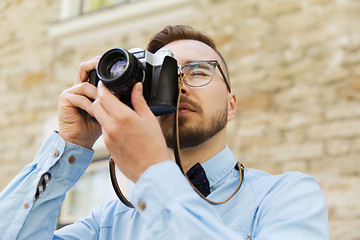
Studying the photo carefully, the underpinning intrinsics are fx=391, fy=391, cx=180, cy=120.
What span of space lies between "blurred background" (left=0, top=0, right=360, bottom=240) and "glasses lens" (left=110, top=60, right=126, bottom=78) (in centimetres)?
161

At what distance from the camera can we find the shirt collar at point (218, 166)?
1.11 metres

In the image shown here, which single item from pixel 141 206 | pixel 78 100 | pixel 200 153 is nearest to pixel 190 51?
pixel 200 153

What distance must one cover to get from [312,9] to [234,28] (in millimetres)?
528

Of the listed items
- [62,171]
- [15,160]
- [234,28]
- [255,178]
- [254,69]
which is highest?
[62,171]

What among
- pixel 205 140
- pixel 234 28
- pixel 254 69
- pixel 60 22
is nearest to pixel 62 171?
pixel 205 140

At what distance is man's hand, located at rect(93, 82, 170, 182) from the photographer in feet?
2.44

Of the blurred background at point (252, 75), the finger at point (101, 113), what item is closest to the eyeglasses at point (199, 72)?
the finger at point (101, 113)

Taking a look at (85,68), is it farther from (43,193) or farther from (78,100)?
(43,193)

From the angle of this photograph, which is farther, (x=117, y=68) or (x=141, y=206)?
(x=117, y=68)

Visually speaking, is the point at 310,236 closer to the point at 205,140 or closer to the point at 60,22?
the point at 205,140

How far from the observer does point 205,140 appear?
1136 millimetres

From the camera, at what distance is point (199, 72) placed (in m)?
1.22

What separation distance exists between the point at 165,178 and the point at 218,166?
1.42 ft

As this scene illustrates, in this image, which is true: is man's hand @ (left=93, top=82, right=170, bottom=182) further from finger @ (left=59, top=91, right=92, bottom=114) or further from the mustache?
the mustache
